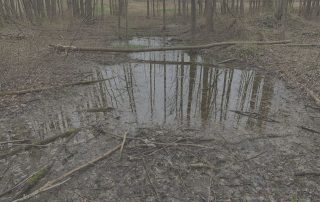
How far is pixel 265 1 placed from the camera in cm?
2800

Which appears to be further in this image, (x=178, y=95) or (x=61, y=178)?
(x=178, y=95)

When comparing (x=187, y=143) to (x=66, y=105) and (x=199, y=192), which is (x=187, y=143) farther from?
(x=66, y=105)

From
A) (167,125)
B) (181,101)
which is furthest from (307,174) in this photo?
(181,101)

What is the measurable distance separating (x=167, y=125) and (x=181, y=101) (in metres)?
1.98

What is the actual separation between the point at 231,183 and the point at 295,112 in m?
4.23

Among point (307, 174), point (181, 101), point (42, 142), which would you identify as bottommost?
point (307, 174)

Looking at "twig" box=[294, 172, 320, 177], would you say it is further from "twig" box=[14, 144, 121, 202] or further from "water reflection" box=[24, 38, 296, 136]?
"twig" box=[14, 144, 121, 202]

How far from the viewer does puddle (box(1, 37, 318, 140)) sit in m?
8.60

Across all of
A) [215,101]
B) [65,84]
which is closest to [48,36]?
[65,84]

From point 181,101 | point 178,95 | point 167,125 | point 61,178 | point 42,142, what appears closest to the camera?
point 61,178

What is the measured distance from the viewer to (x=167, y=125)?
8.33 metres

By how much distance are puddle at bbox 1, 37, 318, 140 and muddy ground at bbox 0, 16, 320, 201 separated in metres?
0.03

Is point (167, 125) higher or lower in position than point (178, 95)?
lower

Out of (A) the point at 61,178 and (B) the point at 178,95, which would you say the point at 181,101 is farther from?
(A) the point at 61,178
